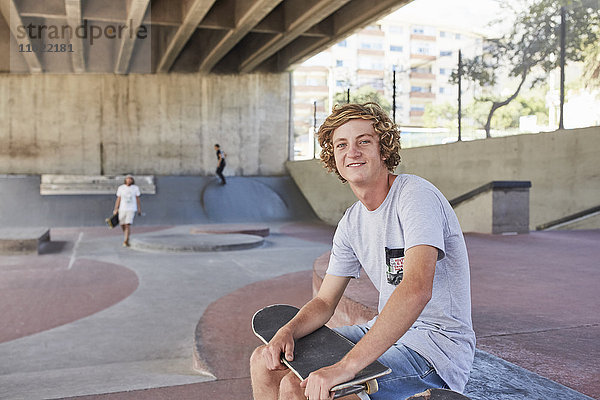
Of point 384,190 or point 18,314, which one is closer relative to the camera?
point 384,190

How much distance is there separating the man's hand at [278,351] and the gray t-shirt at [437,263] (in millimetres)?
429

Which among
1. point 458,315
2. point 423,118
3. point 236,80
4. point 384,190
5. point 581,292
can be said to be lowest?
point 581,292

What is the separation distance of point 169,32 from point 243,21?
4.35 m

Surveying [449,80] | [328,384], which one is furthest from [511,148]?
[328,384]

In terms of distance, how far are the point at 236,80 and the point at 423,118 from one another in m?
11.7

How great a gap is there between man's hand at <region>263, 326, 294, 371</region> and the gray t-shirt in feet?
1.41

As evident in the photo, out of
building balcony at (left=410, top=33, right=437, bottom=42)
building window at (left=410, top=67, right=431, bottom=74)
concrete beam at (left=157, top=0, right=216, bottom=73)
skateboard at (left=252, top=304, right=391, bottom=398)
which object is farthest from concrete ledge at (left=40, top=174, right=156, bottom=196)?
building balcony at (left=410, top=33, right=437, bottom=42)

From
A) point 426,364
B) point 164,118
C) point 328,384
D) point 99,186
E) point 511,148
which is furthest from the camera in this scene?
point 164,118

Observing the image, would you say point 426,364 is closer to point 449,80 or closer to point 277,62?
point 449,80

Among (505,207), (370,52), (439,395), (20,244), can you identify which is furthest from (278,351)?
(370,52)

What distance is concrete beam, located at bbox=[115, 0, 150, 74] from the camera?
1419 cm

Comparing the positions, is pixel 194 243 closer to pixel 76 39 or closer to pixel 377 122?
pixel 377 122

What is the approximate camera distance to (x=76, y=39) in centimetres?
1781

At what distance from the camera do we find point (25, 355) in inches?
184
